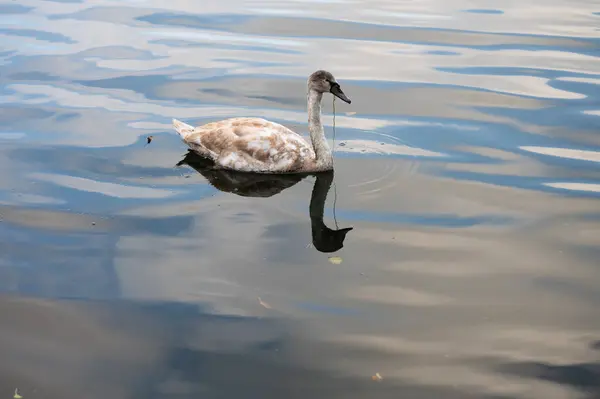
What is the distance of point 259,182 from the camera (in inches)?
464

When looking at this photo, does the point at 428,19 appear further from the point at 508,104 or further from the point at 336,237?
the point at 336,237

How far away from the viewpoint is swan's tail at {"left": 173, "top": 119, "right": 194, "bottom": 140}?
12.6m

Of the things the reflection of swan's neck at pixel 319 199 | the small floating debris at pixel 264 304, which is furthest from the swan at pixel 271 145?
the small floating debris at pixel 264 304

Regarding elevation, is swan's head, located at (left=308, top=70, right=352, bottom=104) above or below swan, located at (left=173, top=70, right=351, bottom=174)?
above

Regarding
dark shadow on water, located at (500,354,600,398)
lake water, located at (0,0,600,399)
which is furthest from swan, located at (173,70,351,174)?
dark shadow on water, located at (500,354,600,398)

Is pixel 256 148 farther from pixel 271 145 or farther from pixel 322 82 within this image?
pixel 322 82

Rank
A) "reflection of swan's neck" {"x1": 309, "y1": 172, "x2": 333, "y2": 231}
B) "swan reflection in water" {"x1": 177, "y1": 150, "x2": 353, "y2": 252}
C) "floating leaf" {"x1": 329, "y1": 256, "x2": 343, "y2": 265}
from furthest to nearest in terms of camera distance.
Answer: "swan reflection in water" {"x1": 177, "y1": 150, "x2": 353, "y2": 252} < "reflection of swan's neck" {"x1": 309, "y1": 172, "x2": 333, "y2": 231} < "floating leaf" {"x1": 329, "y1": 256, "x2": 343, "y2": 265}

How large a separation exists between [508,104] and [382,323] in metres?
7.60

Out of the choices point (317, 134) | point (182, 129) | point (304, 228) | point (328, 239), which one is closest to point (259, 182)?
point (317, 134)

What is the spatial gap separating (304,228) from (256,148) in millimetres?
1995

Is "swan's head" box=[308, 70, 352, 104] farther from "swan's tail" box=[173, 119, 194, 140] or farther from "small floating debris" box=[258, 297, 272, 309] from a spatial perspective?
"small floating debris" box=[258, 297, 272, 309]

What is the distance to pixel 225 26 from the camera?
66.2ft

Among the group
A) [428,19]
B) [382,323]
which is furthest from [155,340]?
[428,19]

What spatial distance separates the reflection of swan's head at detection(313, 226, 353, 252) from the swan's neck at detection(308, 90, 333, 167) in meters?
1.86
